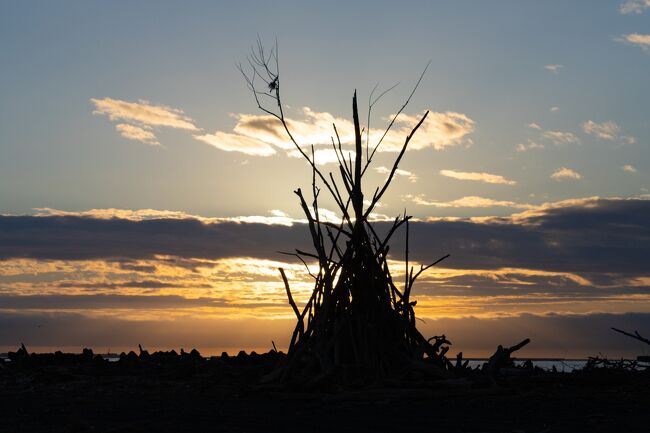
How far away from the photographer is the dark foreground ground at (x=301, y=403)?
760 centimetres

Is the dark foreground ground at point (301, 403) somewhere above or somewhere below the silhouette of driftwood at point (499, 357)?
below

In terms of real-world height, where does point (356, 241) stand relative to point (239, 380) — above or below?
above

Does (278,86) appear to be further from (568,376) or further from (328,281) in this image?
(568,376)

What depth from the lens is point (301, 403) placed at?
9375 millimetres

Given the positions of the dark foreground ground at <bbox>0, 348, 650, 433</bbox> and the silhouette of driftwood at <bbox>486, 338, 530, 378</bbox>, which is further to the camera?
the silhouette of driftwood at <bbox>486, 338, 530, 378</bbox>

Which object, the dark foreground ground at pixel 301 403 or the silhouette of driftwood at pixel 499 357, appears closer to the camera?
the dark foreground ground at pixel 301 403

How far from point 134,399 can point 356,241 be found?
11.5 feet

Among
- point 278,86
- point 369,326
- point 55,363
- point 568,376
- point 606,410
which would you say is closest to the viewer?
point 606,410

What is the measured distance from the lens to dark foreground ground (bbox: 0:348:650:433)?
7598mm

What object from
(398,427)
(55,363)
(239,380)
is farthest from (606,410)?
(55,363)

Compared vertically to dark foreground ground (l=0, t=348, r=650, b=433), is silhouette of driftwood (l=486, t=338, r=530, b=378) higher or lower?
higher

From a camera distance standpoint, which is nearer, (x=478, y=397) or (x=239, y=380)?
(x=478, y=397)

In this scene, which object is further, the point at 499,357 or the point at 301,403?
the point at 499,357

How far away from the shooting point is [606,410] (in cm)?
860
